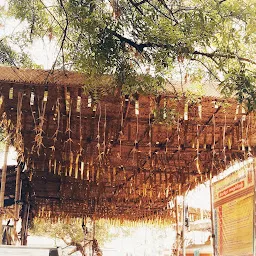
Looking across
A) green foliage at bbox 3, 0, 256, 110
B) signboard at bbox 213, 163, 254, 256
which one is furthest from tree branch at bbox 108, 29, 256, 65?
signboard at bbox 213, 163, 254, 256

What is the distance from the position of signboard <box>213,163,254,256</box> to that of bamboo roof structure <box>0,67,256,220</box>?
0.40 metres

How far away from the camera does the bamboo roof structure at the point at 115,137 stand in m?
4.85

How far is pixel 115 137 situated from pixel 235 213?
10.3 ft

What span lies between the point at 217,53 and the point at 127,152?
11.2ft

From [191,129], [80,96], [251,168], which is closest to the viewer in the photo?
[80,96]

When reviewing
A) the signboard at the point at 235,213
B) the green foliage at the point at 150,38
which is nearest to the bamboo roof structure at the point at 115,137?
the signboard at the point at 235,213

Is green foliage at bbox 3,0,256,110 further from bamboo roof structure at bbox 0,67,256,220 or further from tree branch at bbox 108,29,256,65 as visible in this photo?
bamboo roof structure at bbox 0,67,256,220

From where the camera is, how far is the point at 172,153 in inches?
289

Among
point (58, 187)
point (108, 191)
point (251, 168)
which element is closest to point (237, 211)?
point (251, 168)

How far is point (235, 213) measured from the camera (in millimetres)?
8094

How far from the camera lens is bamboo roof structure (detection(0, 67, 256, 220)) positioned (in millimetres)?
4848

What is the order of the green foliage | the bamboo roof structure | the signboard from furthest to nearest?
the signboard → the bamboo roof structure → the green foliage

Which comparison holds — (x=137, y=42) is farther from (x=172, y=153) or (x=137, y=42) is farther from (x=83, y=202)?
(x=83, y=202)

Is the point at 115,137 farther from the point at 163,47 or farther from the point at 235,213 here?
the point at 235,213
